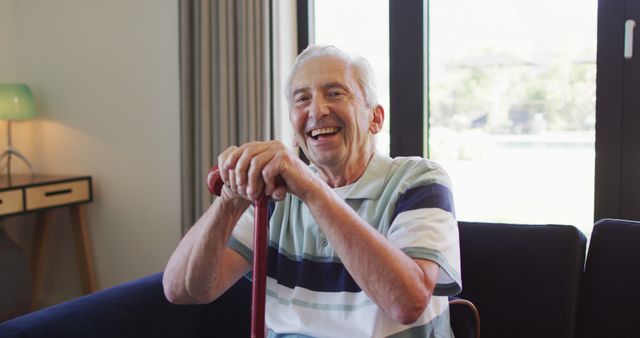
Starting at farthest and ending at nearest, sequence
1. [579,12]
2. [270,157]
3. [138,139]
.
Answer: [138,139] < [579,12] < [270,157]

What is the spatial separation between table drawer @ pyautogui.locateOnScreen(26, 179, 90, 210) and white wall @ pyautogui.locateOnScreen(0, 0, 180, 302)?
0.45ft

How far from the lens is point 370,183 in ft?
4.95

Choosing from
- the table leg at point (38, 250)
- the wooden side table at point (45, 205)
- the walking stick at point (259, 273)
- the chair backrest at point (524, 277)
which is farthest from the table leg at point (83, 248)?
the walking stick at point (259, 273)

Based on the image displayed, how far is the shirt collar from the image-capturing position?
1.49 metres

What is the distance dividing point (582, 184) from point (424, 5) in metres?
0.95

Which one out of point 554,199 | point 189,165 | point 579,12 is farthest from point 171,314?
point 579,12

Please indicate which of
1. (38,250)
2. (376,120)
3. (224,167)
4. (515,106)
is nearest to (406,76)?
(515,106)

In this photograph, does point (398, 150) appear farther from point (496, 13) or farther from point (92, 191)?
point (92, 191)

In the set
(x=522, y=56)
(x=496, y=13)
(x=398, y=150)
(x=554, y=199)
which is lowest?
(x=554, y=199)

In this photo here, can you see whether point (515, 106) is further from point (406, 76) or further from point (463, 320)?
point (463, 320)

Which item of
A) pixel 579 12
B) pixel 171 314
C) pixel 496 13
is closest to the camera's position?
pixel 171 314

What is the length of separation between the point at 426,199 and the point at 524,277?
0.43 metres

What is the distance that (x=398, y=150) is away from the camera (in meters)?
2.97

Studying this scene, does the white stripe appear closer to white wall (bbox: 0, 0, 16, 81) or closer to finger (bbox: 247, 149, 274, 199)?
finger (bbox: 247, 149, 274, 199)
